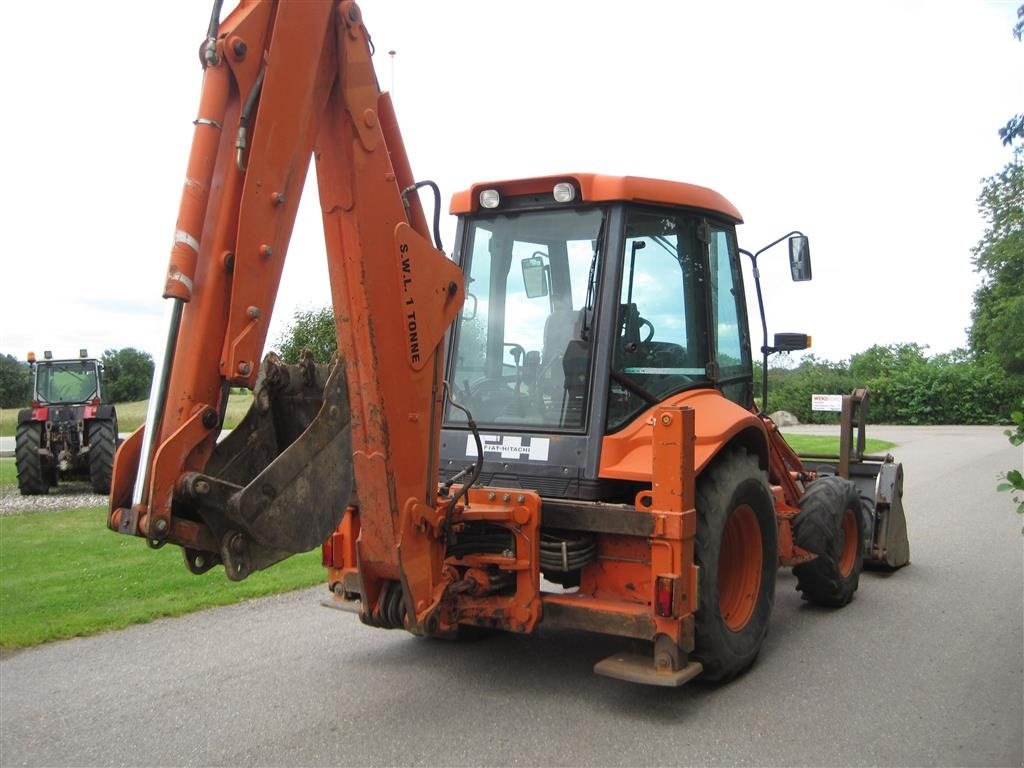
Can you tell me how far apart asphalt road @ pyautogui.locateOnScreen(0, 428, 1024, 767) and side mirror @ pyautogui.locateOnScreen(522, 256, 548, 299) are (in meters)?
2.15

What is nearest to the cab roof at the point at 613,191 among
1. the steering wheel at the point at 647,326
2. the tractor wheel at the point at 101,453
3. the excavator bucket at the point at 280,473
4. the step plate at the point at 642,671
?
the steering wheel at the point at 647,326

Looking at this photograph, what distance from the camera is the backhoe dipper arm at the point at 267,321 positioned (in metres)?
3.48

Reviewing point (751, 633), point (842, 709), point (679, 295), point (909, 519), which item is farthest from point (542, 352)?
point (909, 519)

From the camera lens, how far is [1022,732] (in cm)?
434

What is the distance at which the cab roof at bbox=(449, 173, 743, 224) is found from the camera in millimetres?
5074

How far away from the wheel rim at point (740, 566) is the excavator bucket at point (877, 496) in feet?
7.42

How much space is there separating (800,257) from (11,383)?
2718 inches

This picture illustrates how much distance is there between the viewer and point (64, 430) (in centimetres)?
1539

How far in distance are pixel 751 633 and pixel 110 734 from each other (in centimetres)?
334

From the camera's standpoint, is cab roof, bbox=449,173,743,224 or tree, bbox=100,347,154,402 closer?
cab roof, bbox=449,173,743,224

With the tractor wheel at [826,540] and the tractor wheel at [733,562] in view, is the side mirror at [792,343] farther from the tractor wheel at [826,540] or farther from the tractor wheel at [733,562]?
the tractor wheel at [733,562]

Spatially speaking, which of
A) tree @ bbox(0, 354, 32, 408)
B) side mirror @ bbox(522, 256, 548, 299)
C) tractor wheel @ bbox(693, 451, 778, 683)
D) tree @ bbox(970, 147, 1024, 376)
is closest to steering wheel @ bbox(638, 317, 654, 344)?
side mirror @ bbox(522, 256, 548, 299)

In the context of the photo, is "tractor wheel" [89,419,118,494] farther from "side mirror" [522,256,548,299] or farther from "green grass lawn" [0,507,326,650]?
"side mirror" [522,256,548,299]

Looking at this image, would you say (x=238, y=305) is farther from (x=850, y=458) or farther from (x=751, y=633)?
(x=850, y=458)
